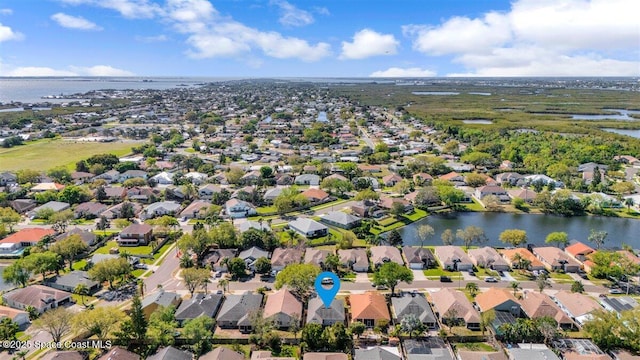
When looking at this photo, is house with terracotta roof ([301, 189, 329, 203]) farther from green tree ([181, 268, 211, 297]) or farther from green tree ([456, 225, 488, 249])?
green tree ([181, 268, 211, 297])

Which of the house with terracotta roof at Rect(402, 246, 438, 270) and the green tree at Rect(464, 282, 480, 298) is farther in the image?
the house with terracotta roof at Rect(402, 246, 438, 270)

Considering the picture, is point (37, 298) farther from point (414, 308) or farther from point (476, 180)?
point (476, 180)

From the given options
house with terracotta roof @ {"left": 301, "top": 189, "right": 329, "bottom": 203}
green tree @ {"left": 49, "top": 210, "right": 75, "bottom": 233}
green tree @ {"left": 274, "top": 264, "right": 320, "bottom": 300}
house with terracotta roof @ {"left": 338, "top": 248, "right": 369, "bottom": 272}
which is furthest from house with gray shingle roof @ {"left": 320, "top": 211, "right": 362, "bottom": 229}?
green tree @ {"left": 49, "top": 210, "right": 75, "bottom": 233}

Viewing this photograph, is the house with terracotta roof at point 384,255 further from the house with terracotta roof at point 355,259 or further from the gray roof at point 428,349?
the gray roof at point 428,349

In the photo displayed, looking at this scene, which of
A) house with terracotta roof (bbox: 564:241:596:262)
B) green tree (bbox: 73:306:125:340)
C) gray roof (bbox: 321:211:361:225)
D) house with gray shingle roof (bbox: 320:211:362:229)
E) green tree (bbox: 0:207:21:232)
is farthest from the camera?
gray roof (bbox: 321:211:361:225)

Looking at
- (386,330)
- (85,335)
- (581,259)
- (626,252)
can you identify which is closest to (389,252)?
(386,330)

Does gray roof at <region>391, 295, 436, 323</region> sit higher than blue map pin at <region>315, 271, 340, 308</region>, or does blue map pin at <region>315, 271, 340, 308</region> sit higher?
blue map pin at <region>315, 271, 340, 308</region>
